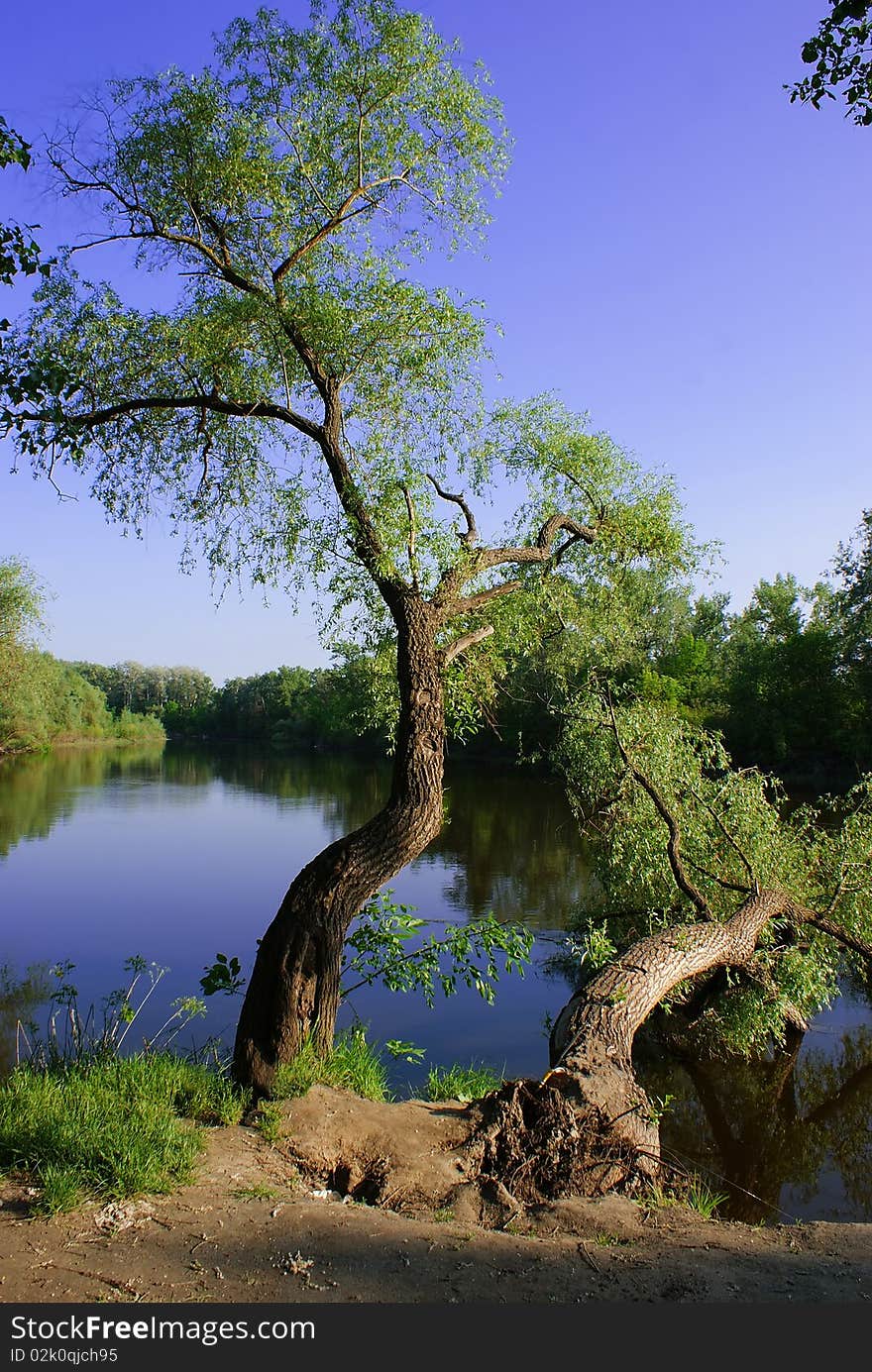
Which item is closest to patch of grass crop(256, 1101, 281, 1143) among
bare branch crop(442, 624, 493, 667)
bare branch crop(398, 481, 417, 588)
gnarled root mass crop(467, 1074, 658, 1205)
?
gnarled root mass crop(467, 1074, 658, 1205)

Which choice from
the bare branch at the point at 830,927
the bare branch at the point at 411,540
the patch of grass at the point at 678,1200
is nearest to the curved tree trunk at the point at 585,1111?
the patch of grass at the point at 678,1200

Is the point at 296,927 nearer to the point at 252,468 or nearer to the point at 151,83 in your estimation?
the point at 252,468

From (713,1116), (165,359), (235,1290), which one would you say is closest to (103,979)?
(713,1116)

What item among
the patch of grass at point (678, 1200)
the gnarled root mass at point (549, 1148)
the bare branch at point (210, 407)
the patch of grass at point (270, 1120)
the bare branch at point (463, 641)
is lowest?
the patch of grass at point (678, 1200)

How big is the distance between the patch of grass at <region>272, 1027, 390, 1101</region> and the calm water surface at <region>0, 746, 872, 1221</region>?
2.68 m

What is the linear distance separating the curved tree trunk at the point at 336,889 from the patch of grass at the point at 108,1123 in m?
0.38

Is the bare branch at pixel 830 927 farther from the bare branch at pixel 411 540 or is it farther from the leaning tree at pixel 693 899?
the bare branch at pixel 411 540

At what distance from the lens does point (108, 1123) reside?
4.09 meters

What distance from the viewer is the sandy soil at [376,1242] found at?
3234 mm

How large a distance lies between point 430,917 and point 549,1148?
33.2 ft

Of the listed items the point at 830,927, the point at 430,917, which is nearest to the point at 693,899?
the point at 830,927

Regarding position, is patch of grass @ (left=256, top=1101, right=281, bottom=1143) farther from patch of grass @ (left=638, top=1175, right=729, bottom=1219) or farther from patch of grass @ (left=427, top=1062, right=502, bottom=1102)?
patch of grass @ (left=638, top=1175, right=729, bottom=1219)

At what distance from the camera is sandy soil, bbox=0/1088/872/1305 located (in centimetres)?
323

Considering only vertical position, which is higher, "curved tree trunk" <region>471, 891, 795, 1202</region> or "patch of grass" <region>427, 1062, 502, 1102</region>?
"curved tree trunk" <region>471, 891, 795, 1202</region>
